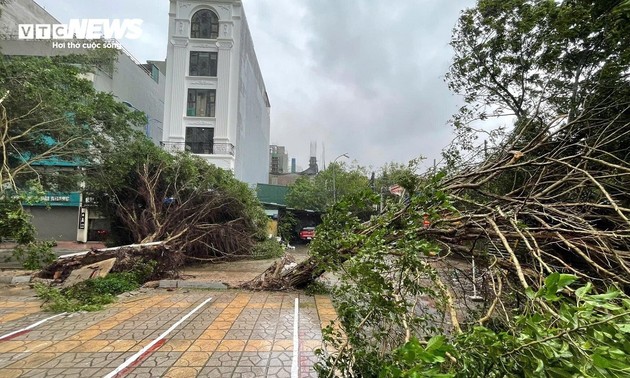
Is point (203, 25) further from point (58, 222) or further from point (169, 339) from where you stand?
point (169, 339)

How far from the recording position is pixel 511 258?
2.82m

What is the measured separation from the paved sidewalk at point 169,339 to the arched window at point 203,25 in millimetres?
17743

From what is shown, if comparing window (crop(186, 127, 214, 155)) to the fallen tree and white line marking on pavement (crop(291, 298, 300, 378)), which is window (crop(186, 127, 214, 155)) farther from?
the fallen tree

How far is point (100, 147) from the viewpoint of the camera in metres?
10.4

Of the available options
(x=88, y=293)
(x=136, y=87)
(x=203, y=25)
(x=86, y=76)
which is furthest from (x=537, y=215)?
(x=136, y=87)

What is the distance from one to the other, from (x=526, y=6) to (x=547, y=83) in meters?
2.10

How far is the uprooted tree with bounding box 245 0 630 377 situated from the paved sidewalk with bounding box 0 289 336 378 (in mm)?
1045

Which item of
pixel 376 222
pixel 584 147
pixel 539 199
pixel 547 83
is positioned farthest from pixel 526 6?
pixel 376 222

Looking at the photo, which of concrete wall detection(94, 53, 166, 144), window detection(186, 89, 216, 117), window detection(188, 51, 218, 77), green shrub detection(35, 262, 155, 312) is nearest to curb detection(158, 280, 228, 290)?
green shrub detection(35, 262, 155, 312)

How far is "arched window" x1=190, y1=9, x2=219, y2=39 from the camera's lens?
19516mm

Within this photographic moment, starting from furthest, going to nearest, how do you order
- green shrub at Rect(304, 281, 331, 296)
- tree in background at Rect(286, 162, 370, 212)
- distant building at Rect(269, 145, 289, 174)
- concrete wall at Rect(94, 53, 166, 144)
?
distant building at Rect(269, 145, 289, 174)
tree in background at Rect(286, 162, 370, 212)
concrete wall at Rect(94, 53, 166, 144)
green shrub at Rect(304, 281, 331, 296)

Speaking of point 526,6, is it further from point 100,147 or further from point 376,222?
point 100,147

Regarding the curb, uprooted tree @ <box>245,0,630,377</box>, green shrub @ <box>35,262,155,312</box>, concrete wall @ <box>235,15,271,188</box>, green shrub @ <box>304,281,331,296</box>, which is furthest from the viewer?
concrete wall @ <box>235,15,271,188</box>

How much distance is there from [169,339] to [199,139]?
54.8 feet
